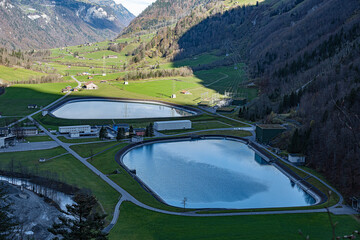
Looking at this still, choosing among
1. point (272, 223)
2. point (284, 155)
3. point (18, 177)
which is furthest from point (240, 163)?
point (18, 177)

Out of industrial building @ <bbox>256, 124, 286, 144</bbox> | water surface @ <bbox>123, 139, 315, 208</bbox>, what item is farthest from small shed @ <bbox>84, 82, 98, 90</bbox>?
industrial building @ <bbox>256, 124, 286, 144</bbox>

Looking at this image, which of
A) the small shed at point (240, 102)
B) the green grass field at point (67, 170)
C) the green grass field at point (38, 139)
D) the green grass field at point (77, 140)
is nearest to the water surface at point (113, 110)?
the small shed at point (240, 102)

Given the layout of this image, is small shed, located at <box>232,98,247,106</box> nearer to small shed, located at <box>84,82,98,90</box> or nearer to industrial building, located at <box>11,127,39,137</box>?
small shed, located at <box>84,82,98,90</box>

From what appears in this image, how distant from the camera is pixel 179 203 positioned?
134ft

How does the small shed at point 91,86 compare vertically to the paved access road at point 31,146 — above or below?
above

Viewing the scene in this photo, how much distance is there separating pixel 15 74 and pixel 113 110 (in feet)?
193

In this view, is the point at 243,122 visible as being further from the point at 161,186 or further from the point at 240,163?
the point at 161,186

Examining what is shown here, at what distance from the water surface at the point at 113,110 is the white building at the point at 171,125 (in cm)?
1435

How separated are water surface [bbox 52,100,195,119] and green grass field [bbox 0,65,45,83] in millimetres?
35118

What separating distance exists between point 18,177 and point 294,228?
34003 mm

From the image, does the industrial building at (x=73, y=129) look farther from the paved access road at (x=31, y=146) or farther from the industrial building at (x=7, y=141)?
the industrial building at (x=7, y=141)

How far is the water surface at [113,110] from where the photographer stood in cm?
9004

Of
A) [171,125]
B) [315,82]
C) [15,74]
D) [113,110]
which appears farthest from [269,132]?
A: [15,74]

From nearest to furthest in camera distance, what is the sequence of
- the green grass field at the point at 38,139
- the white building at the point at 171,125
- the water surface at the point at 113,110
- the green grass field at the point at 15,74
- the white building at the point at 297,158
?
1. the white building at the point at 297,158
2. the green grass field at the point at 38,139
3. the white building at the point at 171,125
4. the water surface at the point at 113,110
5. the green grass field at the point at 15,74
